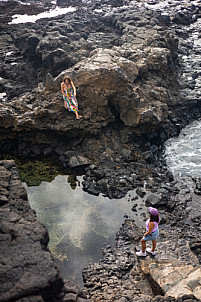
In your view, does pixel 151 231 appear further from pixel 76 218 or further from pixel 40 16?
pixel 40 16

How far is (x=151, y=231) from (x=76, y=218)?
3.66m

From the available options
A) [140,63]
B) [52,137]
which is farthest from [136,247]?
[140,63]

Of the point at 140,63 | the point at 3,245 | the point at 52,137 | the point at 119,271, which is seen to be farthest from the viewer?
the point at 140,63

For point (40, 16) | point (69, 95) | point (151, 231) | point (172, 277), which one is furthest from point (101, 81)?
point (40, 16)

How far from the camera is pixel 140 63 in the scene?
17391 millimetres

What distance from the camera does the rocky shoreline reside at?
8961mm

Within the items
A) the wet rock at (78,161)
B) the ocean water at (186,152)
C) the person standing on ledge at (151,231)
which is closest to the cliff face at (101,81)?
Result: the wet rock at (78,161)

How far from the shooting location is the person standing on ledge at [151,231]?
337 inches

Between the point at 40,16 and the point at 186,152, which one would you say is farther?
the point at 40,16

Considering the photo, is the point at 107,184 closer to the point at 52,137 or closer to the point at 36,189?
the point at 36,189

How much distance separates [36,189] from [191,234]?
7.46 metres

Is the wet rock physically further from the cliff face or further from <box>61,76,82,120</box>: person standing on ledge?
<box>61,76,82,120</box>: person standing on ledge

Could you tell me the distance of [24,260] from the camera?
512 cm

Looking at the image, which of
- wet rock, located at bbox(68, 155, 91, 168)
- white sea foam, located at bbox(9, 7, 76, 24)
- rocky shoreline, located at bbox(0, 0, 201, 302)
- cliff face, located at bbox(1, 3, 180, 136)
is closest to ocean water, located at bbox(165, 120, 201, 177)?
rocky shoreline, located at bbox(0, 0, 201, 302)
